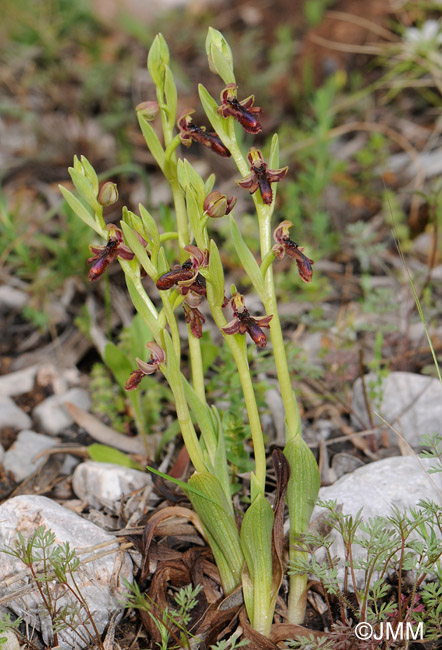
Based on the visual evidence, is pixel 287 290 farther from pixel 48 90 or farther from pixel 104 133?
pixel 48 90

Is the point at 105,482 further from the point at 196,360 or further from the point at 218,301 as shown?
the point at 218,301

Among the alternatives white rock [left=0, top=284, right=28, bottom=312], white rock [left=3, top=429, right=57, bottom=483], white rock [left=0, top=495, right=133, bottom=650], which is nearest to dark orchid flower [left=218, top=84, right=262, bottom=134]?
white rock [left=0, top=495, right=133, bottom=650]

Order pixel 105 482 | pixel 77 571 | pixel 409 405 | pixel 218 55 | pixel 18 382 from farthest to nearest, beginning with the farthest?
pixel 18 382
pixel 409 405
pixel 105 482
pixel 77 571
pixel 218 55

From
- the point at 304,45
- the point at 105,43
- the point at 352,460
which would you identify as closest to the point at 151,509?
the point at 352,460

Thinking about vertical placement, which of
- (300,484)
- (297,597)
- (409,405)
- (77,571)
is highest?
(300,484)

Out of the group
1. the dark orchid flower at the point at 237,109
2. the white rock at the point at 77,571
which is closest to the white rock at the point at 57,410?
the white rock at the point at 77,571

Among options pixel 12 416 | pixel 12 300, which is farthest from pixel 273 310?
pixel 12 300
